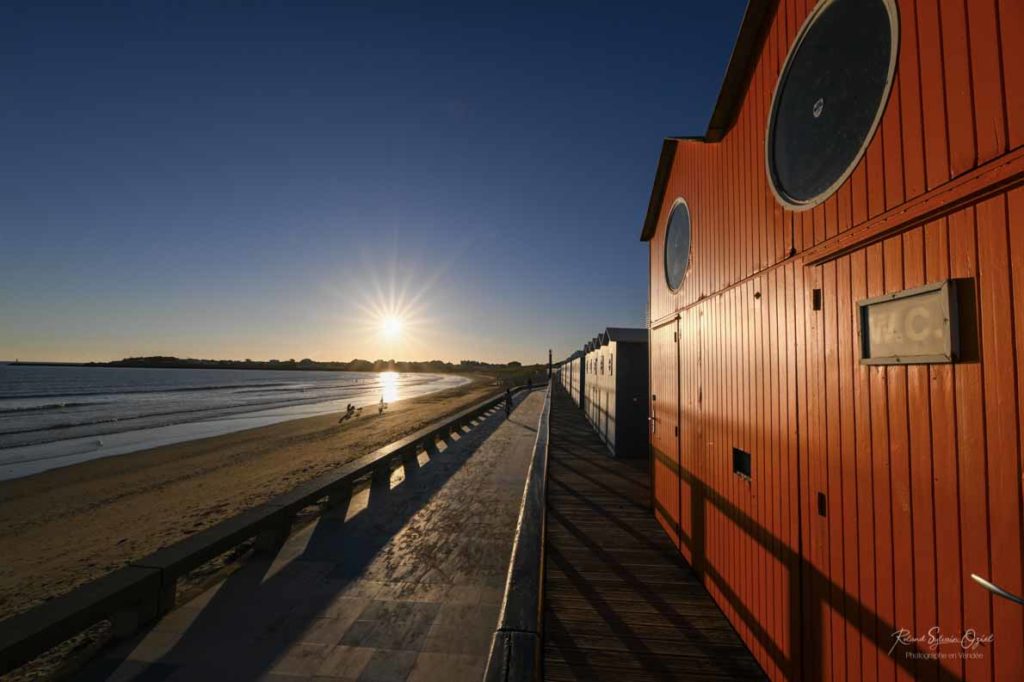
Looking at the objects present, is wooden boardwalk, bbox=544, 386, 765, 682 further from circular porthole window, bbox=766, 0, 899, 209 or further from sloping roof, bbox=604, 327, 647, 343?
sloping roof, bbox=604, 327, 647, 343

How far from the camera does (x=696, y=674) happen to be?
3529mm

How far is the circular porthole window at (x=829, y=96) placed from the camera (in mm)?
2455

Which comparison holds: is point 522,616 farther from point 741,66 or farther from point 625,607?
point 741,66

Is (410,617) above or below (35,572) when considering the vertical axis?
above

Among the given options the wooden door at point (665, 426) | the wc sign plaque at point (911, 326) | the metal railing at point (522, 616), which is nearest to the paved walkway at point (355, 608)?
the metal railing at point (522, 616)

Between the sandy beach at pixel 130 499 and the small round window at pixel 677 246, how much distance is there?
10.1 m

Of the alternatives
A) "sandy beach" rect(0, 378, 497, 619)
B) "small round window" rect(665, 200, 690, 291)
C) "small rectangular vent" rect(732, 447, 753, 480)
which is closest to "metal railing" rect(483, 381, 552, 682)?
"small rectangular vent" rect(732, 447, 753, 480)

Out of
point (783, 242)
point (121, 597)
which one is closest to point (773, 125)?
point (783, 242)

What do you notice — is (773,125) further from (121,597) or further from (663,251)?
(121,597)

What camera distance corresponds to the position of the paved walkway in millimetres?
3807

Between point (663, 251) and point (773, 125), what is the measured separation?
3227mm

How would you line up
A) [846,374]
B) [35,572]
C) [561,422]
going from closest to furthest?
[846,374], [35,572], [561,422]

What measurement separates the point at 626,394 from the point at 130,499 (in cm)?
1377

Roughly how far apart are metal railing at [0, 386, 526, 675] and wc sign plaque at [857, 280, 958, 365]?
20.2 feet
